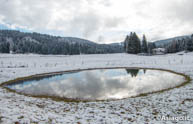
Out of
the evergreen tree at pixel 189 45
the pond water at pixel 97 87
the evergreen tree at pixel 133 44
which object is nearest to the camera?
the pond water at pixel 97 87

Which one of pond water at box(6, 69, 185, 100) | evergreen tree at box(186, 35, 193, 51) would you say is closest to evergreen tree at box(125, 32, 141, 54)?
evergreen tree at box(186, 35, 193, 51)

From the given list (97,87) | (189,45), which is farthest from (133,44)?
(97,87)

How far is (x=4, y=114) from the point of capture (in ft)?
20.0

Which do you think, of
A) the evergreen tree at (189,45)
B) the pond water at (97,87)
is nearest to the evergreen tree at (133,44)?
the evergreen tree at (189,45)

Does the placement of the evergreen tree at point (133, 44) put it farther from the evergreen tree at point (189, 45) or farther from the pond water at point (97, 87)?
the pond water at point (97, 87)

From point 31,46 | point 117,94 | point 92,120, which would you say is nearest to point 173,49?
point 117,94

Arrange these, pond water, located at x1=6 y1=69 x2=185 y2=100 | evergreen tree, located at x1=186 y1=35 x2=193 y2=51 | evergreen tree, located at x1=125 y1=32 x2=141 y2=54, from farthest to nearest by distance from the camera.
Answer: evergreen tree, located at x1=186 y1=35 x2=193 y2=51
evergreen tree, located at x1=125 y1=32 x2=141 y2=54
pond water, located at x1=6 y1=69 x2=185 y2=100

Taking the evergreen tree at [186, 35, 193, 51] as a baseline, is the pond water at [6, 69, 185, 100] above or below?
below

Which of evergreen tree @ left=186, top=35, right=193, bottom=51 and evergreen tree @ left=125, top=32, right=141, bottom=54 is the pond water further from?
evergreen tree @ left=186, top=35, right=193, bottom=51

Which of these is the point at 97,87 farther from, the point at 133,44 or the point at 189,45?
the point at 189,45

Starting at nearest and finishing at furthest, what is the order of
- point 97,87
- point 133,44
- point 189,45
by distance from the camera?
point 97,87 < point 133,44 < point 189,45

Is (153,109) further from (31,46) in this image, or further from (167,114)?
(31,46)

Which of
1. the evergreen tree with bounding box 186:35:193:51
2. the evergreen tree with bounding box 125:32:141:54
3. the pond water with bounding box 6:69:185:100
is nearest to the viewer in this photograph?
the pond water with bounding box 6:69:185:100

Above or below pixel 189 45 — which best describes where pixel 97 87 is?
below
